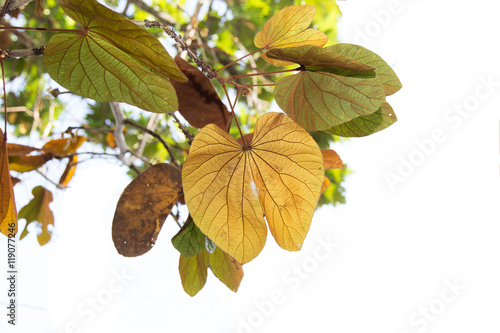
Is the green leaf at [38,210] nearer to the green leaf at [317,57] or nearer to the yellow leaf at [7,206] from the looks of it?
the yellow leaf at [7,206]

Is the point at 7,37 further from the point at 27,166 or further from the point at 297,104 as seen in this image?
the point at 297,104

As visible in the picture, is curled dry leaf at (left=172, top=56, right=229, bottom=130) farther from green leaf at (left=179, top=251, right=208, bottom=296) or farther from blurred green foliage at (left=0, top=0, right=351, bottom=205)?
blurred green foliage at (left=0, top=0, right=351, bottom=205)

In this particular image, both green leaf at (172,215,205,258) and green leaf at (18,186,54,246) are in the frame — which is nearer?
green leaf at (172,215,205,258)

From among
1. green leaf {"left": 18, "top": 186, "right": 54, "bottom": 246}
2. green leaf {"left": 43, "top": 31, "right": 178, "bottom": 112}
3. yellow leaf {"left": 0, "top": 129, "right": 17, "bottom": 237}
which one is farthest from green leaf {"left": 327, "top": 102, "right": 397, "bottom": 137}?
green leaf {"left": 18, "top": 186, "right": 54, "bottom": 246}

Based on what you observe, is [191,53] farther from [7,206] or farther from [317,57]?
[7,206]

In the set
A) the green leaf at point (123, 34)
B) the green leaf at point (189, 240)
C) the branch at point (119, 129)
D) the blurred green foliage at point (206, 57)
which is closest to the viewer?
the green leaf at point (123, 34)

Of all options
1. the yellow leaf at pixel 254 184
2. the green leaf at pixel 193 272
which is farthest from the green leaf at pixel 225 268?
the yellow leaf at pixel 254 184

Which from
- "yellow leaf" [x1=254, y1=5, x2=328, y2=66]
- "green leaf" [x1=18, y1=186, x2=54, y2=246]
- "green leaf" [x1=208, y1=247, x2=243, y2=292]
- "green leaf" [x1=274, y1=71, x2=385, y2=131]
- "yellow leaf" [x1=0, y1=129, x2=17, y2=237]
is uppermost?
"green leaf" [x1=18, y1=186, x2=54, y2=246]
